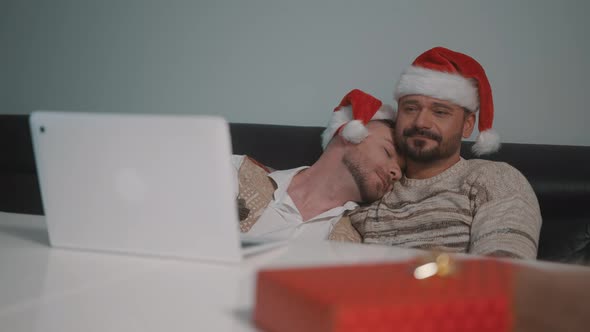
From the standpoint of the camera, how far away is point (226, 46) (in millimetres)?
2672

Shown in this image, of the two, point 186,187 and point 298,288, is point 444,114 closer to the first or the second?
point 186,187

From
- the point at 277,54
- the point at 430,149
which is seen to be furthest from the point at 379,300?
the point at 277,54

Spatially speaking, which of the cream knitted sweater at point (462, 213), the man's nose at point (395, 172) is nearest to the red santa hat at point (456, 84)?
the cream knitted sweater at point (462, 213)

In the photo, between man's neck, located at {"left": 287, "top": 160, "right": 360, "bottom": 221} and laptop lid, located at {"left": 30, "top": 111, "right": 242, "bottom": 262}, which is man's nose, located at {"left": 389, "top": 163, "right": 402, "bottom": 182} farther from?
laptop lid, located at {"left": 30, "top": 111, "right": 242, "bottom": 262}

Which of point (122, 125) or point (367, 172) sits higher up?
point (122, 125)

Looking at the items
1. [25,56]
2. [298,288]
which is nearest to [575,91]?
[298,288]

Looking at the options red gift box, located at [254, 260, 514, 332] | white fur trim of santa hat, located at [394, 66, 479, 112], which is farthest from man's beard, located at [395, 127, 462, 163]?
red gift box, located at [254, 260, 514, 332]

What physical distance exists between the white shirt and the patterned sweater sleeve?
1.36 ft

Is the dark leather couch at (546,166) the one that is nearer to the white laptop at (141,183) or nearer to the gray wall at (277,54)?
the gray wall at (277,54)

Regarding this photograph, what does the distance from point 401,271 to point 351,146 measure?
147 cm

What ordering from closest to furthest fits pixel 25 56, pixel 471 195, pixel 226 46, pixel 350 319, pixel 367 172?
pixel 350 319 → pixel 471 195 → pixel 367 172 → pixel 226 46 → pixel 25 56

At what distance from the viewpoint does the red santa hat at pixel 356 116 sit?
209 cm

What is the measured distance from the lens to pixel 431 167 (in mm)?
2012

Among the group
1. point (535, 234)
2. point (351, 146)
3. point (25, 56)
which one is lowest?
point (535, 234)
